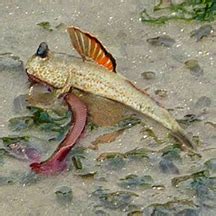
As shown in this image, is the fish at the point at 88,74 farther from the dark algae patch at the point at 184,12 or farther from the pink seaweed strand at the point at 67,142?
the dark algae patch at the point at 184,12

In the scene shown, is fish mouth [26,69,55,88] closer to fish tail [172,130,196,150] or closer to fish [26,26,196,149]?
fish [26,26,196,149]

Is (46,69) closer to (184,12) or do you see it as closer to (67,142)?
(67,142)

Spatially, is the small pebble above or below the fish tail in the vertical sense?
above

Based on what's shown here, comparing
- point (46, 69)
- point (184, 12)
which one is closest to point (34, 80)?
point (46, 69)

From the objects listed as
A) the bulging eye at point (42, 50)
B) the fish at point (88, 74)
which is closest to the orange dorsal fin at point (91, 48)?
the fish at point (88, 74)

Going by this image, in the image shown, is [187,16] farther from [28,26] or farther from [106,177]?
[106,177]

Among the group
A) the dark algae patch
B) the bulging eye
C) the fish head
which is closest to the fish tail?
the fish head

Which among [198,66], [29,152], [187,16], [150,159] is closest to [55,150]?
[29,152]
